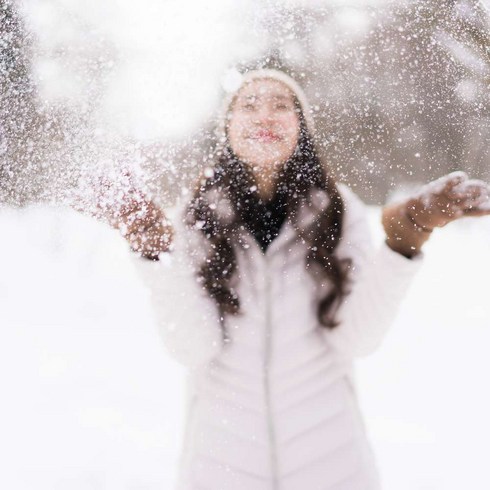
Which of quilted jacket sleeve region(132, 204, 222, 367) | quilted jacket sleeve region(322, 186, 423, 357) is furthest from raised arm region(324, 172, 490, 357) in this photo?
quilted jacket sleeve region(132, 204, 222, 367)

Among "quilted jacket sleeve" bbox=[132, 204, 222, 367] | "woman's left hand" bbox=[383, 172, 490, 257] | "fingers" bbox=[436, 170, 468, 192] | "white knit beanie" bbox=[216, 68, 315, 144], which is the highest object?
"white knit beanie" bbox=[216, 68, 315, 144]

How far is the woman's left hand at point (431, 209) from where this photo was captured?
36 cm

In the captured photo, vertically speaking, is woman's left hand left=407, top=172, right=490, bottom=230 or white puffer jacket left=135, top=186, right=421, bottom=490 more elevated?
woman's left hand left=407, top=172, right=490, bottom=230

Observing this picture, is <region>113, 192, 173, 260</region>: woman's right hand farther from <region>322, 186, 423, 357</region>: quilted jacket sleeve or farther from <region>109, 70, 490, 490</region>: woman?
<region>322, 186, 423, 357</region>: quilted jacket sleeve

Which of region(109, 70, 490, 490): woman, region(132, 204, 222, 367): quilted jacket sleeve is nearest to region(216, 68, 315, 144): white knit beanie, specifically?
region(109, 70, 490, 490): woman

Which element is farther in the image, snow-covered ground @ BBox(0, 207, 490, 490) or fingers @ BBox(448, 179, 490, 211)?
snow-covered ground @ BBox(0, 207, 490, 490)

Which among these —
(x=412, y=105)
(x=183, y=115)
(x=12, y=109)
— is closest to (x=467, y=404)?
(x=412, y=105)

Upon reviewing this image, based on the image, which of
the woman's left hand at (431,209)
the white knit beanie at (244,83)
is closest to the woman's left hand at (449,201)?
the woman's left hand at (431,209)

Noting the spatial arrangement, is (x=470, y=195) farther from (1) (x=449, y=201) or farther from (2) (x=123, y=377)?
(2) (x=123, y=377)

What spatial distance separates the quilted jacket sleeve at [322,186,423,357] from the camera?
382 mm

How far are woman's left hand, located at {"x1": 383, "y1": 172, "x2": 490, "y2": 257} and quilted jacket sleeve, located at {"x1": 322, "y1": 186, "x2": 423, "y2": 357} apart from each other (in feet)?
0.04

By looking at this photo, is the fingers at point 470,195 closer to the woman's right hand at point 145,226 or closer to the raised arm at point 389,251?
the raised arm at point 389,251

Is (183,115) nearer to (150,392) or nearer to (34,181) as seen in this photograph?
(34,181)

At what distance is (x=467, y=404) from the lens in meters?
0.50
